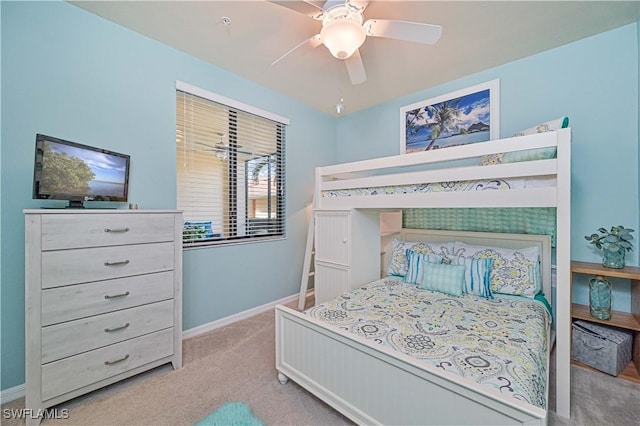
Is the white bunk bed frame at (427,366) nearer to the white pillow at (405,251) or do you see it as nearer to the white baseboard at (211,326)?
the white pillow at (405,251)

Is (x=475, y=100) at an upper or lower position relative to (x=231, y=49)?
lower

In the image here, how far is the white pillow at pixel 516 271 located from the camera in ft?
6.96

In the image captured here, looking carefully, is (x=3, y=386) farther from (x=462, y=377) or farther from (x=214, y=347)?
(x=462, y=377)

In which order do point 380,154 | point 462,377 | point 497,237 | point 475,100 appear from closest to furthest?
point 462,377, point 497,237, point 475,100, point 380,154

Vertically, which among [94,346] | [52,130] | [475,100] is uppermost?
[475,100]

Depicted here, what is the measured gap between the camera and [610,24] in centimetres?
202

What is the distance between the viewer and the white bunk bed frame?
104 cm

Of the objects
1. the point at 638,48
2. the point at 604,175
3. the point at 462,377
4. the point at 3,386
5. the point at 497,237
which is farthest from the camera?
the point at 497,237

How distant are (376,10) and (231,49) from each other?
4.24 feet

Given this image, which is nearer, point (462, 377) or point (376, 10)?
point (462, 377)

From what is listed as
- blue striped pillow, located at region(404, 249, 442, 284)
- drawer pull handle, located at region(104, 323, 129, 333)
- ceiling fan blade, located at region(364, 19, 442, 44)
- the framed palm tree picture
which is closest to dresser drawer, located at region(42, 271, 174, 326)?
drawer pull handle, located at region(104, 323, 129, 333)

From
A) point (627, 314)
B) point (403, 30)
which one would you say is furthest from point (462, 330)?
point (403, 30)

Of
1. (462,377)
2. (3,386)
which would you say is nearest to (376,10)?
(462,377)

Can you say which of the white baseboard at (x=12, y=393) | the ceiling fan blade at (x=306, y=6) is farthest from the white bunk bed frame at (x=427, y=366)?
the white baseboard at (x=12, y=393)
